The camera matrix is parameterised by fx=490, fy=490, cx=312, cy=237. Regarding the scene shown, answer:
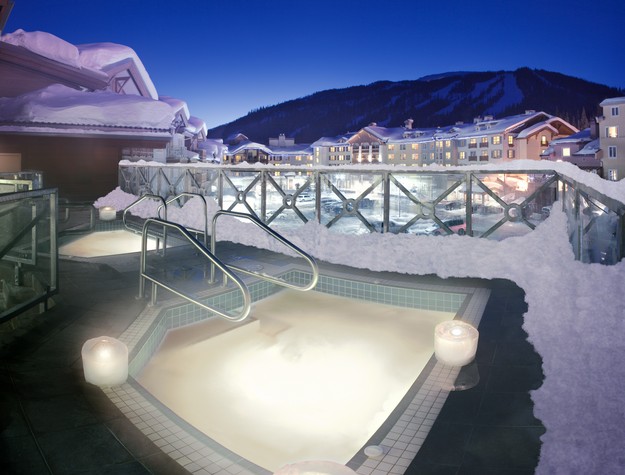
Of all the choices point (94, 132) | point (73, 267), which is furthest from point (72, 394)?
point (94, 132)

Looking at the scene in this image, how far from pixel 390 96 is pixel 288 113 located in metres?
43.7

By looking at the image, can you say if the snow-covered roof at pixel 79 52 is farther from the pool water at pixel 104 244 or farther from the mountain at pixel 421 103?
the mountain at pixel 421 103

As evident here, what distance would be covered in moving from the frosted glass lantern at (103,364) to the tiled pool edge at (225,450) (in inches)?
3.2

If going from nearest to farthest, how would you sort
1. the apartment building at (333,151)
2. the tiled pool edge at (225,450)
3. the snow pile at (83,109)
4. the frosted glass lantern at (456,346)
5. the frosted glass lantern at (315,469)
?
the frosted glass lantern at (315,469)
the tiled pool edge at (225,450)
the frosted glass lantern at (456,346)
the snow pile at (83,109)
the apartment building at (333,151)

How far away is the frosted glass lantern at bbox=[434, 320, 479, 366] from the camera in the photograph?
12.1 feet

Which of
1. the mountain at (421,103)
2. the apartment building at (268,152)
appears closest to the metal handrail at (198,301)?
the apartment building at (268,152)

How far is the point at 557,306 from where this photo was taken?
4406mm

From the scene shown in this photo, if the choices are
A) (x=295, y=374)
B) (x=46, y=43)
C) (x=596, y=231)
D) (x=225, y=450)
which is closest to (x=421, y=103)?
(x=46, y=43)

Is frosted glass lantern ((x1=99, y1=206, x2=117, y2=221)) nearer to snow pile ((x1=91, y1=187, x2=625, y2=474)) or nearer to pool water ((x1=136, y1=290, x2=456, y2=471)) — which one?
snow pile ((x1=91, y1=187, x2=625, y2=474))

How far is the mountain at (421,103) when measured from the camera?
12575 cm

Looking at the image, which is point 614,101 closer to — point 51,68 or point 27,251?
point 51,68

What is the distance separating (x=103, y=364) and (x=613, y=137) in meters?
48.1

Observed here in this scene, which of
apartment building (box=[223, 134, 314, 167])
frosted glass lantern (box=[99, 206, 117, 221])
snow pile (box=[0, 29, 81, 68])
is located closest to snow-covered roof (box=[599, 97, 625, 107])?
apartment building (box=[223, 134, 314, 167])

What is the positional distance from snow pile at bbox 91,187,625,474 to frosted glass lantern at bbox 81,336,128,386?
265 cm
